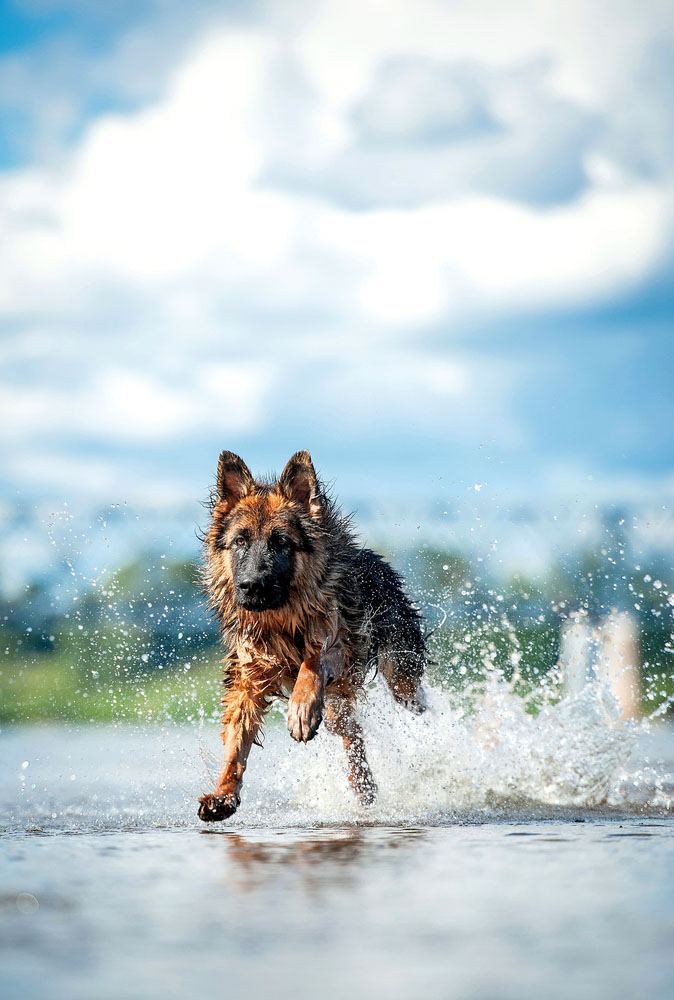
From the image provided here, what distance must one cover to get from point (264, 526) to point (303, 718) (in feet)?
4.05

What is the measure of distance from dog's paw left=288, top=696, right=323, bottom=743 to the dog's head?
64 cm

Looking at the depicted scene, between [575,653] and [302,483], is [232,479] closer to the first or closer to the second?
[302,483]

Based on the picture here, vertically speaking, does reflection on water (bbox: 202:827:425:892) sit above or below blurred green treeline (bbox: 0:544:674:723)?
below

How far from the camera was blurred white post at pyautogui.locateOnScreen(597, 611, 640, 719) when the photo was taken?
13.5 m

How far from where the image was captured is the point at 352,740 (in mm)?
8031

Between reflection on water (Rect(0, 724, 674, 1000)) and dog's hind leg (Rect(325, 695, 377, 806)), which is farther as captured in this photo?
dog's hind leg (Rect(325, 695, 377, 806))

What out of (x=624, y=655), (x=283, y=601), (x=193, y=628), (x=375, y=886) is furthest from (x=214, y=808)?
(x=624, y=655)

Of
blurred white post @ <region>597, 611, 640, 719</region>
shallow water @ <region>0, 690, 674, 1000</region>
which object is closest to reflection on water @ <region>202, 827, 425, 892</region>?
shallow water @ <region>0, 690, 674, 1000</region>

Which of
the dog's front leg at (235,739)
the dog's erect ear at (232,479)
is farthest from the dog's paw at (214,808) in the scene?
the dog's erect ear at (232,479)

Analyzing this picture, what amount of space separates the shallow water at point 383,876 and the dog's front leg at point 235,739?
135 millimetres

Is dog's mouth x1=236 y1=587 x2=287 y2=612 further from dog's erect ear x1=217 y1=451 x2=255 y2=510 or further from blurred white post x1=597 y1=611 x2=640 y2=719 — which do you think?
blurred white post x1=597 y1=611 x2=640 y2=719

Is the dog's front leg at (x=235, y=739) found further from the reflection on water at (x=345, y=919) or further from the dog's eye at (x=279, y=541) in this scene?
the reflection on water at (x=345, y=919)

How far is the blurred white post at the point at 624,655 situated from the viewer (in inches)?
531

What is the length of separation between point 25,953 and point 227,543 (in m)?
4.31
